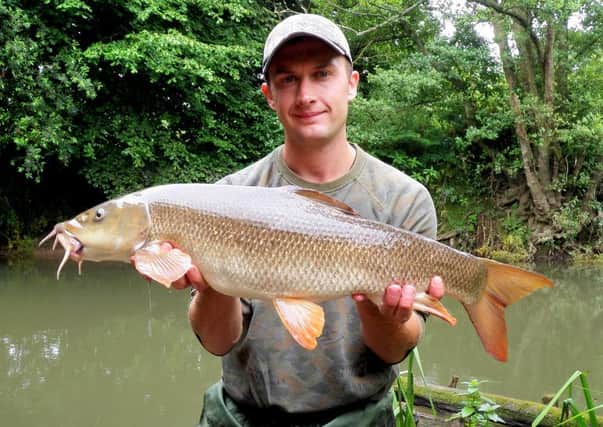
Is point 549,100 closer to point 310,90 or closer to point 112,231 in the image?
point 310,90

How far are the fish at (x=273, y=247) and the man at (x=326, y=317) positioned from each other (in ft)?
0.44

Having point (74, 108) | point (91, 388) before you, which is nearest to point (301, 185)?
point (91, 388)

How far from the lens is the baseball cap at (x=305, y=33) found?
1998 millimetres

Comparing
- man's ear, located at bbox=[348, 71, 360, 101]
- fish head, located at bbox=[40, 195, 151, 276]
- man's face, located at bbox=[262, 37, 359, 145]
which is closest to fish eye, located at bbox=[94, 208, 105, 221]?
fish head, located at bbox=[40, 195, 151, 276]

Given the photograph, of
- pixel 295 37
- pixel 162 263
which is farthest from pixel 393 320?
pixel 295 37

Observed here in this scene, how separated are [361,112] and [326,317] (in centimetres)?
1211

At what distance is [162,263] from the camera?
1.69 meters

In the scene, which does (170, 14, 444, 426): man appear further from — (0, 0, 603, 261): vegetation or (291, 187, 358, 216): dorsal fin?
(0, 0, 603, 261): vegetation

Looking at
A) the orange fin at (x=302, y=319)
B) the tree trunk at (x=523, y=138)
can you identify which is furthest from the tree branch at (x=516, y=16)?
the orange fin at (x=302, y=319)

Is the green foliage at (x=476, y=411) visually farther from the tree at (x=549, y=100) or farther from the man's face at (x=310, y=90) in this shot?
the tree at (x=549, y=100)

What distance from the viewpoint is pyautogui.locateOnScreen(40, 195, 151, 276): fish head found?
1778 millimetres

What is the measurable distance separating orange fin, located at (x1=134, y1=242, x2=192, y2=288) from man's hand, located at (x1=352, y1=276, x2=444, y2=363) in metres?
0.52

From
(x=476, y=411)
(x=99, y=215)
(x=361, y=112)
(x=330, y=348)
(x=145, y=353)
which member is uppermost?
(x=361, y=112)

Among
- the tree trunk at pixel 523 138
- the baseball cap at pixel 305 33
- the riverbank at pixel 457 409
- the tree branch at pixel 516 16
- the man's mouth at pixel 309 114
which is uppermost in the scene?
the tree branch at pixel 516 16
